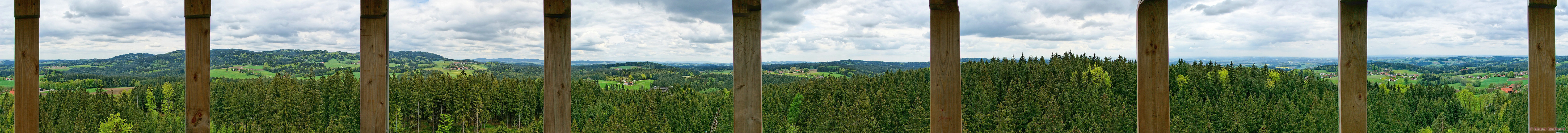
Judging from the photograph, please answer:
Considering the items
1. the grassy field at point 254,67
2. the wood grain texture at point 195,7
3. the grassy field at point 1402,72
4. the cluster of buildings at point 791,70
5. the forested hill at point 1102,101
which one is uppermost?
the wood grain texture at point 195,7

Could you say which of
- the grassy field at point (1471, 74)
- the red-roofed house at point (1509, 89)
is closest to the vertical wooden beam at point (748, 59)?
the grassy field at point (1471, 74)

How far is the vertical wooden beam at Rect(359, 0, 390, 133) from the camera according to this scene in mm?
1682

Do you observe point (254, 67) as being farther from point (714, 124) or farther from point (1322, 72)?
point (1322, 72)

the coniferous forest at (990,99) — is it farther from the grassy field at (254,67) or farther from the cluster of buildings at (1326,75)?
the grassy field at (254,67)

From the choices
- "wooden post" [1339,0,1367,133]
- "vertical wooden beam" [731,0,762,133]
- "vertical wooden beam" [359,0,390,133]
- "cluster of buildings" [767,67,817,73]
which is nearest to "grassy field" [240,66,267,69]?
"cluster of buildings" [767,67,817,73]

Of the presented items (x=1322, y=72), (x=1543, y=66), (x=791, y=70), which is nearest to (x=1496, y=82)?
(x=1322, y=72)

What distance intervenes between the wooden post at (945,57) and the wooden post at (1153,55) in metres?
0.49

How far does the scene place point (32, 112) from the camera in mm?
1944

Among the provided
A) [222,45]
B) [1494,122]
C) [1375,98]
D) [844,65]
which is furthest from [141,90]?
[1494,122]

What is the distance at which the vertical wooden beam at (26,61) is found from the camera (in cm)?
183

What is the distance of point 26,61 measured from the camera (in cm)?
186

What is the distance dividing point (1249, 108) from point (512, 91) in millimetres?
16032

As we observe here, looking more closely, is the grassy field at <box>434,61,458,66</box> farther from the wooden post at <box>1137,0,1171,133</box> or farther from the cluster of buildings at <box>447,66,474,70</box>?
the wooden post at <box>1137,0,1171,133</box>

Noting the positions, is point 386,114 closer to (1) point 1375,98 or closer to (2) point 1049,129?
(2) point 1049,129
